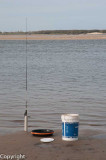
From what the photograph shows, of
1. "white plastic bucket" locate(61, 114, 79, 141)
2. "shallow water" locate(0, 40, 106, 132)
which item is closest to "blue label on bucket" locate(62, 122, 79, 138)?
"white plastic bucket" locate(61, 114, 79, 141)

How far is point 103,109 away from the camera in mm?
11859

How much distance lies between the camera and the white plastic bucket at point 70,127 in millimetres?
7914

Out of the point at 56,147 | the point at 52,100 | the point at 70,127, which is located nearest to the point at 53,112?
the point at 52,100

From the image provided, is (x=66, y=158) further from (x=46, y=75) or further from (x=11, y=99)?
(x=46, y=75)

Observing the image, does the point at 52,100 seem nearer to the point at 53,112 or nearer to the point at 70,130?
the point at 53,112

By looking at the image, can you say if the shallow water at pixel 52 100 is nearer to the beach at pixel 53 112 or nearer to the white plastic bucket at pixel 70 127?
the beach at pixel 53 112

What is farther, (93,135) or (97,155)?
(93,135)

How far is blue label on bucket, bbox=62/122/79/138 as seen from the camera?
7.92 m

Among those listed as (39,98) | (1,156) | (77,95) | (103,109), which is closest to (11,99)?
(39,98)

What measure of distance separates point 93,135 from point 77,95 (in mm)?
5854

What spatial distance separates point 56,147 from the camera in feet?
24.4

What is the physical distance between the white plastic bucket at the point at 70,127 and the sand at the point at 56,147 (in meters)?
0.10

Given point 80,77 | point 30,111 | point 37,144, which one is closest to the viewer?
point 37,144

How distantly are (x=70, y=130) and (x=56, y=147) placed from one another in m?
0.60
